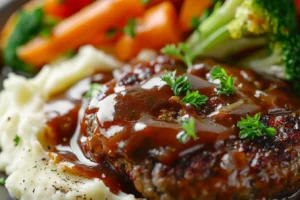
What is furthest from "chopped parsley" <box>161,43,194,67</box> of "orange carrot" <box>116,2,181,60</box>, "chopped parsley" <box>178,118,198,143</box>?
"chopped parsley" <box>178,118,198,143</box>

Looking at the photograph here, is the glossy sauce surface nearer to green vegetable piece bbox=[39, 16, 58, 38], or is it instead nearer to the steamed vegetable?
green vegetable piece bbox=[39, 16, 58, 38]

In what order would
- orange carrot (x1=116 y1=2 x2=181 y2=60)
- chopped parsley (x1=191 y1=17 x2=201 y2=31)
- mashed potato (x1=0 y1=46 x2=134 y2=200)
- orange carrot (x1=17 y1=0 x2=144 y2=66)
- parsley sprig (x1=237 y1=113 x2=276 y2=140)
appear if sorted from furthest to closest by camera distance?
orange carrot (x1=17 y1=0 x2=144 y2=66)
orange carrot (x1=116 y1=2 x2=181 y2=60)
chopped parsley (x1=191 y1=17 x2=201 y2=31)
mashed potato (x1=0 y1=46 x2=134 y2=200)
parsley sprig (x1=237 y1=113 x2=276 y2=140)

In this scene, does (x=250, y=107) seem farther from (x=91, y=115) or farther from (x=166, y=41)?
(x=166, y=41)

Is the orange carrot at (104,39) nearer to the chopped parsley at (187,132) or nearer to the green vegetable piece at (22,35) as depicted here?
the green vegetable piece at (22,35)

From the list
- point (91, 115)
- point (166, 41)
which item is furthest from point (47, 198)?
point (166, 41)

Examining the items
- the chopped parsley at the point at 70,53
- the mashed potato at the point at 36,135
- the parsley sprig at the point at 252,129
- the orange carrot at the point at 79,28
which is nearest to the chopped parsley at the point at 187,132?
the parsley sprig at the point at 252,129

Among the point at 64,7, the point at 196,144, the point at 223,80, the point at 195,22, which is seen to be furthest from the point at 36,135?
the point at 64,7
